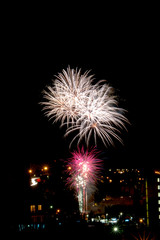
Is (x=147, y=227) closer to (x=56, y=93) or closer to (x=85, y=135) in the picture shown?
(x=85, y=135)

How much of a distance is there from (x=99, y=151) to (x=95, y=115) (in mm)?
2010

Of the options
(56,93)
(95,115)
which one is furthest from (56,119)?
(95,115)

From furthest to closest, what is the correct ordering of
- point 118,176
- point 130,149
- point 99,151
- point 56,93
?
point 56,93 → point 118,176 → point 99,151 → point 130,149

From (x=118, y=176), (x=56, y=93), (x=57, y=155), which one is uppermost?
(x=56, y=93)

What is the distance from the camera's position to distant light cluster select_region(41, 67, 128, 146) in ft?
29.1

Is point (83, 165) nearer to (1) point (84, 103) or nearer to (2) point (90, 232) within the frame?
(1) point (84, 103)

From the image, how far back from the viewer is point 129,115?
26.2ft

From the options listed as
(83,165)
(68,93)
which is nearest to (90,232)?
(83,165)

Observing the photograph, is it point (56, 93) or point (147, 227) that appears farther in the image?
point (56, 93)

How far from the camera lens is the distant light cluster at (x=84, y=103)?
8.87 meters

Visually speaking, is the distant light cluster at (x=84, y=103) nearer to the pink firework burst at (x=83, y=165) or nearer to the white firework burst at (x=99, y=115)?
the white firework burst at (x=99, y=115)

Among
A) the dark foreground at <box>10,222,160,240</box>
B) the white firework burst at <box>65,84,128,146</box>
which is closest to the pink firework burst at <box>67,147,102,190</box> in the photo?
the white firework burst at <box>65,84,128,146</box>

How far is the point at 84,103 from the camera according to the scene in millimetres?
9000

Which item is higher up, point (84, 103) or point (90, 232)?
point (84, 103)
